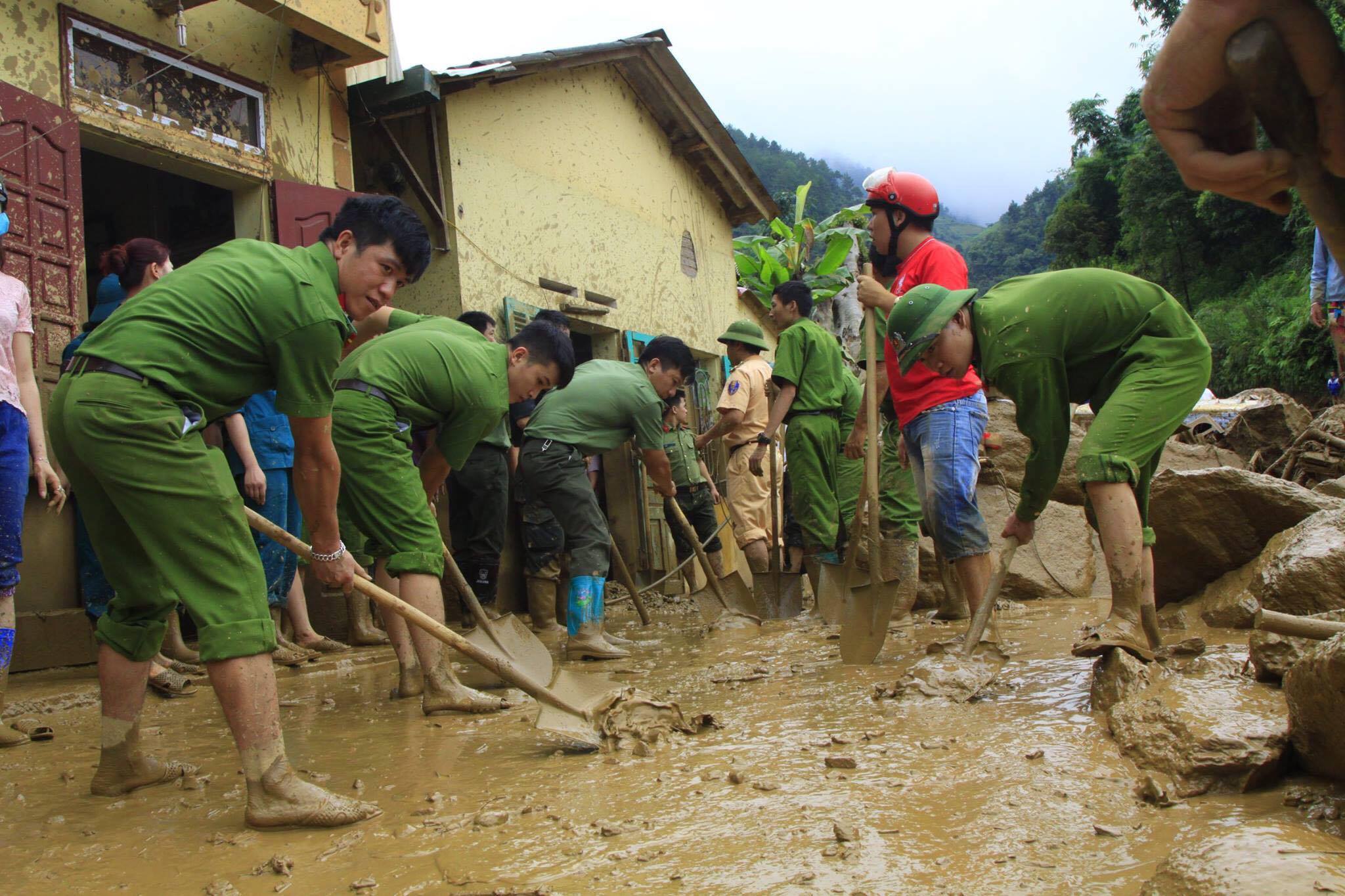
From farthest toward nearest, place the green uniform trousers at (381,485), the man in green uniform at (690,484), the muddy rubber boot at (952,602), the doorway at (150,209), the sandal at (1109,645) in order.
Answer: the doorway at (150,209) < the man in green uniform at (690,484) < the muddy rubber boot at (952,602) < the green uniform trousers at (381,485) < the sandal at (1109,645)

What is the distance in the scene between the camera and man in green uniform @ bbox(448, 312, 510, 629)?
5.94 meters

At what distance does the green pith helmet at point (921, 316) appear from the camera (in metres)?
3.41

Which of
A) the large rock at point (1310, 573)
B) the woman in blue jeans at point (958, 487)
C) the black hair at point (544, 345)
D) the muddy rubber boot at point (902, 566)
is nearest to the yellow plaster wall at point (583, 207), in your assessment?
the black hair at point (544, 345)

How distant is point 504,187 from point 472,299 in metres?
1.12

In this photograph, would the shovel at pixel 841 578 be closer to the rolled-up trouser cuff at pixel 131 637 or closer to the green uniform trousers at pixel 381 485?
the green uniform trousers at pixel 381 485

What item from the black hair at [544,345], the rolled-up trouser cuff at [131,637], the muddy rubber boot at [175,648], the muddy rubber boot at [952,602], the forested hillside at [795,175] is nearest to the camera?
the rolled-up trouser cuff at [131,637]

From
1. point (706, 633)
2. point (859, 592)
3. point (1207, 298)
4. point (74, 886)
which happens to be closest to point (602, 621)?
point (706, 633)

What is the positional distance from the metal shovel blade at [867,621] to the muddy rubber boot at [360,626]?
8.79 feet

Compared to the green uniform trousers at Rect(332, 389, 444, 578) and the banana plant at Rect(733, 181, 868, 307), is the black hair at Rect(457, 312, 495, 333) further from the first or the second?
the banana plant at Rect(733, 181, 868, 307)

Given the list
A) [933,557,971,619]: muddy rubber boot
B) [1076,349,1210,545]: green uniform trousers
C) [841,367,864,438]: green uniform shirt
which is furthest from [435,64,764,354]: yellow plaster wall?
[1076,349,1210,545]: green uniform trousers

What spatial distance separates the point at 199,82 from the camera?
5.75m

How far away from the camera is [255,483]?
4.66m

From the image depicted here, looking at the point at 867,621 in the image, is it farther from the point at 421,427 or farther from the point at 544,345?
the point at 421,427

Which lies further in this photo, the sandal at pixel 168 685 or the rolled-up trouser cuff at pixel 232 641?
the sandal at pixel 168 685
